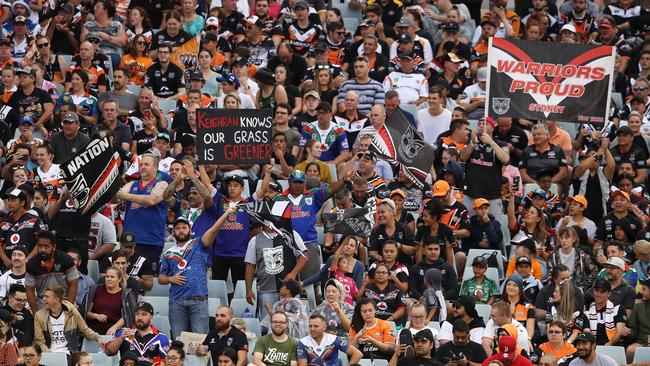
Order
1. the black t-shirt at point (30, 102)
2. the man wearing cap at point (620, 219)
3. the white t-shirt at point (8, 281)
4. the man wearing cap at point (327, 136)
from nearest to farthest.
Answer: the white t-shirt at point (8, 281), the man wearing cap at point (620, 219), the man wearing cap at point (327, 136), the black t-shirt at point (30, 102)

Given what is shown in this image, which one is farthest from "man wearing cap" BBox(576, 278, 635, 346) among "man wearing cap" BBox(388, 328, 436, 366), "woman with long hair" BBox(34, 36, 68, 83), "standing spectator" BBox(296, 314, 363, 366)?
"woman with long hair" BBox(34, 36, 68, 83)

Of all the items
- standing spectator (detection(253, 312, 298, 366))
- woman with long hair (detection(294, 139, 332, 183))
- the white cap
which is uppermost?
the white cap

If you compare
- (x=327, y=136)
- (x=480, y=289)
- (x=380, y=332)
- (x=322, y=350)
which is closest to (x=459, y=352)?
(x=380, y=332)

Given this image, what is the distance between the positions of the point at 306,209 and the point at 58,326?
3017 mm

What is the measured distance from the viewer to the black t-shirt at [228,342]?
17406 mm

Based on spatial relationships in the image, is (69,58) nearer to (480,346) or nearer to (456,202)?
(456,202)

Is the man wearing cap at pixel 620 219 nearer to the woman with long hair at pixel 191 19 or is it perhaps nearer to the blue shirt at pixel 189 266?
the blue shirt at pixel 189 266

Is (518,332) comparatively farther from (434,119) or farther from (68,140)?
(68,140)

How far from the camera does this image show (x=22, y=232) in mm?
18844

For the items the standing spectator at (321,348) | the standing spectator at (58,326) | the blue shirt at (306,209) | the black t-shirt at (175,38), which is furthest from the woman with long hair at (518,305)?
the black t-shirt at (175,38)

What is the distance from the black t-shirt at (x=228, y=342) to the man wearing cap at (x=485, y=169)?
3978 millimetres

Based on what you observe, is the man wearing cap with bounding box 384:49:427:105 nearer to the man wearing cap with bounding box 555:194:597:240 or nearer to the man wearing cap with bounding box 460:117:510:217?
the man wearing cap with bounding box 460:117:510:217

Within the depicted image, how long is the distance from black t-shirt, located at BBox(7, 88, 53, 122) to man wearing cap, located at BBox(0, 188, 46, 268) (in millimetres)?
2767

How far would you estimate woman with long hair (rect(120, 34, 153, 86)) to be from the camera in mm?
23547
